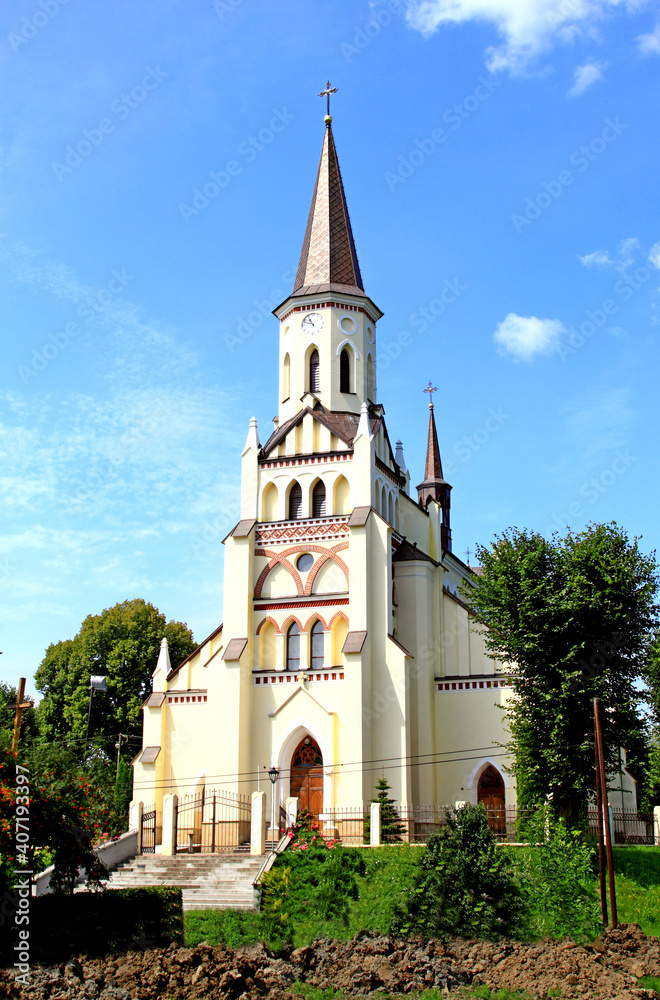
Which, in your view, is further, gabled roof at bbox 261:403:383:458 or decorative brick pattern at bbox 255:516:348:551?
gabled roof at bbox 261:403:383:458

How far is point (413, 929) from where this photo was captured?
2514 centimetres

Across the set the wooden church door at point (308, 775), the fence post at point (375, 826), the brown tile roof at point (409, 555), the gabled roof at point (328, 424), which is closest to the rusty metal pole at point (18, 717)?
the fence post at point (375, 826)

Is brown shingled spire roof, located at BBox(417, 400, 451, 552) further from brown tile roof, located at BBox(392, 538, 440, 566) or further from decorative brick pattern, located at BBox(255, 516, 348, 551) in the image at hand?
→ decorative brick pattern, located at BBox(255, 516, 348, 551)

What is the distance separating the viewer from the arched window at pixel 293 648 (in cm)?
3872

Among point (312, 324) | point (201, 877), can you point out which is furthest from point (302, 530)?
point (201, 877)

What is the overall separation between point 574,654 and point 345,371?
693 inches

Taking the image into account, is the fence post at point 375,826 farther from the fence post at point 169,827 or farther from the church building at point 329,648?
the fence post at point 169,827

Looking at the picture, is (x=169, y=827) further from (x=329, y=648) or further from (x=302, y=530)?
(x=302, y=530)

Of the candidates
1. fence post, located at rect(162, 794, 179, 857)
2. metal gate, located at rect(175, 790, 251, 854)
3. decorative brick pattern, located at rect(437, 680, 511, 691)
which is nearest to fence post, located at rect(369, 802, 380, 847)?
metal gate, located at rect(175, 790, 251, 854)

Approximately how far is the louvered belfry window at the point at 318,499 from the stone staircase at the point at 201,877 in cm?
1393

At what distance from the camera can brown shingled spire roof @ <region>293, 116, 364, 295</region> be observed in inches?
1774

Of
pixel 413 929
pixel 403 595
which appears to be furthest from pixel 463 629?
pixel 413 929

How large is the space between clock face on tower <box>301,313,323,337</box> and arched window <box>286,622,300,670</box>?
42.8 ft

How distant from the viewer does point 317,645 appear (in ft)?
127
